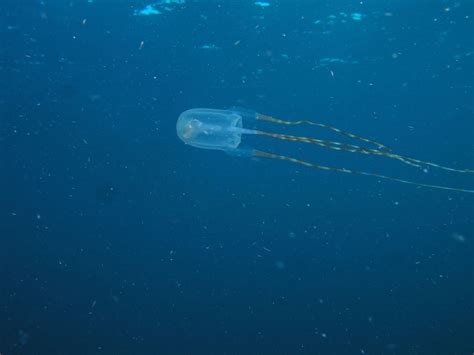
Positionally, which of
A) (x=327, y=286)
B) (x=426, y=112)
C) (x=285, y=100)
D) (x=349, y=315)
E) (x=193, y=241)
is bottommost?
(x=349, y=315)

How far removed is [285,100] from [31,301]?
20.1 ft

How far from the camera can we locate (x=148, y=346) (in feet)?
24.4

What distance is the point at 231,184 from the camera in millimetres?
7680

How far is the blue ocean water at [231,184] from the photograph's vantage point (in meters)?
6.59

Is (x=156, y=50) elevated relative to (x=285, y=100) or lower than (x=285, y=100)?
elevated

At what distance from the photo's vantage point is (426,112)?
7922 millimetres

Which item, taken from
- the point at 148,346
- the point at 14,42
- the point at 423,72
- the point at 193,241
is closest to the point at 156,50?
the point at 14,42

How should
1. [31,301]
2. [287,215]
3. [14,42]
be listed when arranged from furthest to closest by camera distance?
[287,215] < [31,301] < [14,42]

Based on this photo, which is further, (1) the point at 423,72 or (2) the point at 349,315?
(2) the point at 349,315

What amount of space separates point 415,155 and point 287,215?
9.71 ft

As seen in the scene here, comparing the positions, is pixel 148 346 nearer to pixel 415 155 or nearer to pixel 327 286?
pixel 327 286

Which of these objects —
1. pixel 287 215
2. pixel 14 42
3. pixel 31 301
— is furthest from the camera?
pixel 287 215

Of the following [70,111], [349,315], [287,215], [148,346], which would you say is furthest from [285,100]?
[148,346]

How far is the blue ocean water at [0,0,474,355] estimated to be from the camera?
6586mm
